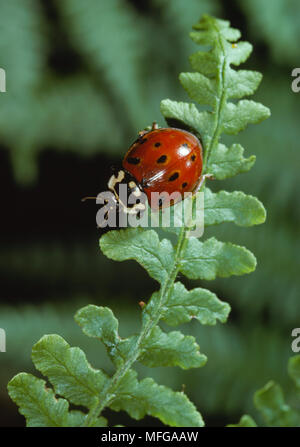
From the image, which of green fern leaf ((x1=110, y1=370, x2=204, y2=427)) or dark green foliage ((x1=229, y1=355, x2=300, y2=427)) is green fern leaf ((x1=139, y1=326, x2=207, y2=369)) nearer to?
green fern leaf ((x1=110, y1=370, x2=204, y2=427))

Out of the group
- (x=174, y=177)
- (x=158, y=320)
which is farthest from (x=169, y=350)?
(x=174, y=177)

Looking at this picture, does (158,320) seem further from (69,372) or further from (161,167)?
(161,167)

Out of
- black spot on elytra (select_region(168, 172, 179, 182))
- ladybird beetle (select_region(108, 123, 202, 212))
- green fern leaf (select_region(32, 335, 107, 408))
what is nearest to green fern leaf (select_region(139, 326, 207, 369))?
green fern leaf (select_region(32, 335, 107, 408))

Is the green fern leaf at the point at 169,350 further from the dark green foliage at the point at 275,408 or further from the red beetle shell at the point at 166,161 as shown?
the red beetle shell at the point at 166,161

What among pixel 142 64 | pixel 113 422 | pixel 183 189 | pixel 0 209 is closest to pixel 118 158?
pixel 142 64

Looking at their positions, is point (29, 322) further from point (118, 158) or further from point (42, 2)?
point (42, 2)

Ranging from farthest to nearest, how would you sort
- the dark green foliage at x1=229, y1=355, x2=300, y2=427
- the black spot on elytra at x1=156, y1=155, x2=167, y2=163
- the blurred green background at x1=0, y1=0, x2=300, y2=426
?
the blurred green background at x1=0, y1=0, x2=300, y2=426 < the black spot on elytra at x1=156, y1=155, x2=167, y2=163 < the dark green foliage at x1=229, y1=355, x2=300, y2=427
